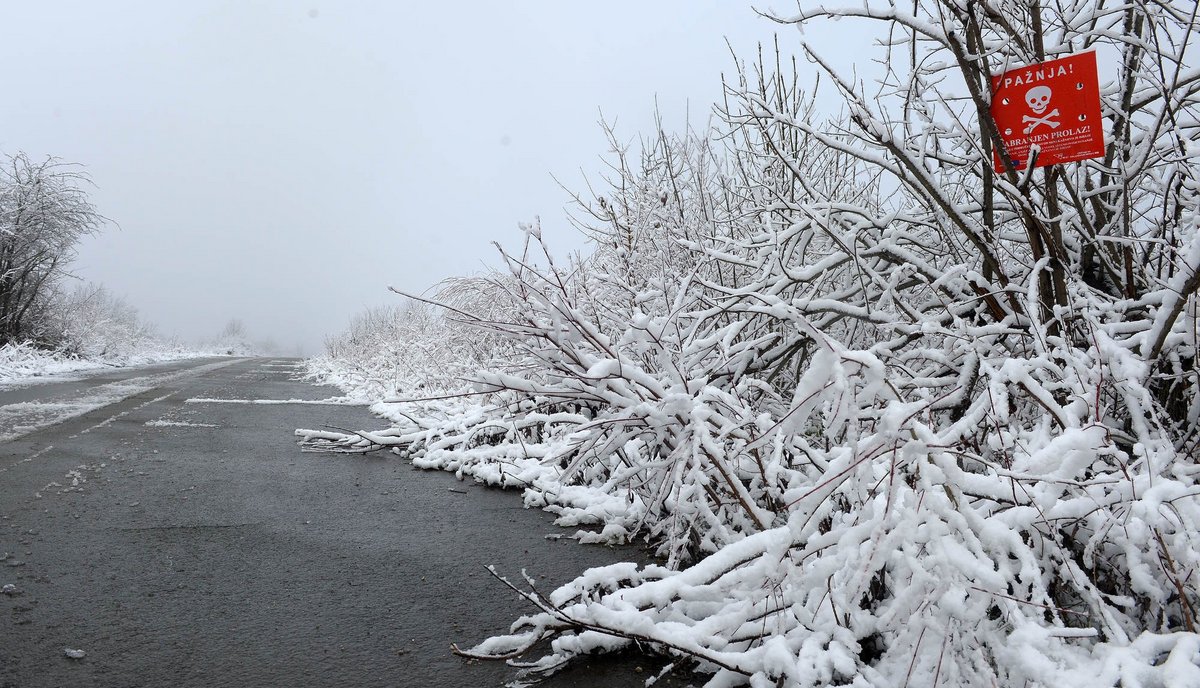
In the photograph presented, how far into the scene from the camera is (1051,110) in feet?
10.6

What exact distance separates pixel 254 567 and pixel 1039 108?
426cm

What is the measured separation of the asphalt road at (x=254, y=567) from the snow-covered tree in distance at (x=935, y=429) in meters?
0.39

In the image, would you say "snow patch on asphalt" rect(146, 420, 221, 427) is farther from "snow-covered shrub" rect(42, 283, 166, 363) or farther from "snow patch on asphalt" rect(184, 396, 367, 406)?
"snow-covered shrub" rect(42, 283, 166, 363)

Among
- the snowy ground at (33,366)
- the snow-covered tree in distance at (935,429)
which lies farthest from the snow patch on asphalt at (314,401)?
the snow-covered tree in distance at (935,429)

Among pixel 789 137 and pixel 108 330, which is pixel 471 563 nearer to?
pixel 789 137

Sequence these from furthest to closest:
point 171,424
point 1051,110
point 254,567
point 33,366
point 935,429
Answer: point 33,366
point 171,424
point 254,567
point 1051,110
point 935,429

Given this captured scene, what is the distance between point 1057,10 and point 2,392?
47.0 ft

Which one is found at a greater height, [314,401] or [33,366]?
[33,366]

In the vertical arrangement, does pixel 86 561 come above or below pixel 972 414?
below

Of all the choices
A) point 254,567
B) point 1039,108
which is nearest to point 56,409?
point 254,567

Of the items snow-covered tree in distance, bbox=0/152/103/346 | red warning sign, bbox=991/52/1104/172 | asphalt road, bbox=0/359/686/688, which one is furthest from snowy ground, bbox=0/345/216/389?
red warning sign, bbox=991/52/1104/172

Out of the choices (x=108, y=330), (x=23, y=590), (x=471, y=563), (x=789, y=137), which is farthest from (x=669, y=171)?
(x=108, y=330)

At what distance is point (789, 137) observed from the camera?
21.7 ft

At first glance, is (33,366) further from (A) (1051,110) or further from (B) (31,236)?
(A) (1051,110)
